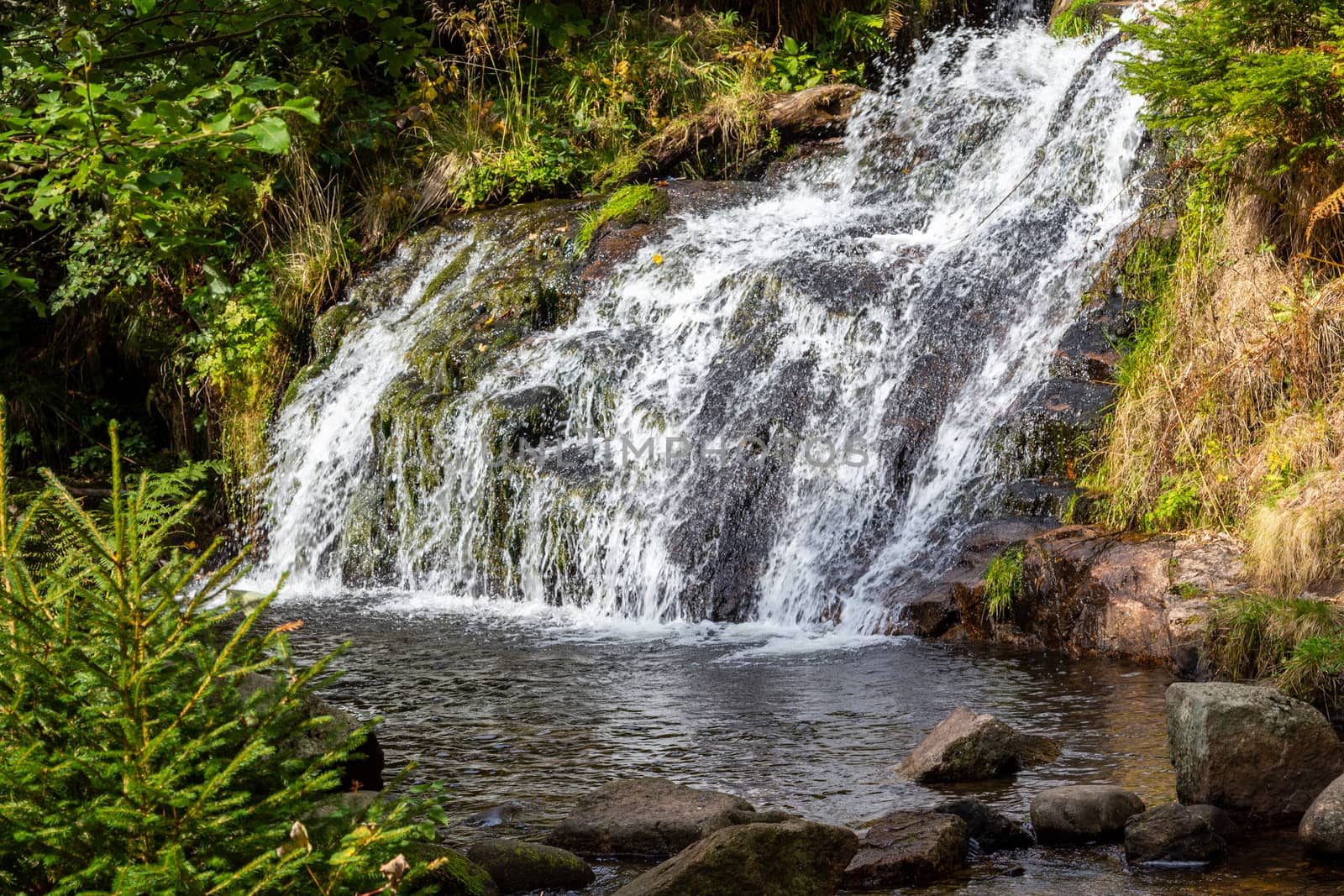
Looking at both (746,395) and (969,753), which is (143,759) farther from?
(746,395)

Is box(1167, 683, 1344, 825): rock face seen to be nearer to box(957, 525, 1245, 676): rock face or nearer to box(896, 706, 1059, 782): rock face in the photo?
box(896, 706, 1059, 782): rock face

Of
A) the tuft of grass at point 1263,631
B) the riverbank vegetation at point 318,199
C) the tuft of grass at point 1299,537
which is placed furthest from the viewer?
the riverbank vegetation at point 318,199

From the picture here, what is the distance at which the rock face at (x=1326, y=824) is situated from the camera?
12.6 ft

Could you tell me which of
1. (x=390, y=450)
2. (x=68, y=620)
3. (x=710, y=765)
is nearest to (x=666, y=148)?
(x=390, y=450)

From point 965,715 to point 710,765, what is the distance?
0.97 meters

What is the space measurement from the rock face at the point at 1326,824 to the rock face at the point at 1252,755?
0.87 feet

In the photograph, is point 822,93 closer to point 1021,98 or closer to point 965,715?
point 1021,98

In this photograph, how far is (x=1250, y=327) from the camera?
23.2 ft

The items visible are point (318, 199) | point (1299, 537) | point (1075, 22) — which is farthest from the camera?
point (1075, 22)

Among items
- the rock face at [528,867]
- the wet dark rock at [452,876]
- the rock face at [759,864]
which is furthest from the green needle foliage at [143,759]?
the rock face at [528,867]

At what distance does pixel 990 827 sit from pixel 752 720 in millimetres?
1578

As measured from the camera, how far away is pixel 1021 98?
11391 millimetres

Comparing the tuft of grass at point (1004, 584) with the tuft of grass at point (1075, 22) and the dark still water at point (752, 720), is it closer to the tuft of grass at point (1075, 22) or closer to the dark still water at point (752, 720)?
the dark still water at point (752, 720)

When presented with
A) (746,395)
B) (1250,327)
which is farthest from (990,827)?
(746,395)
